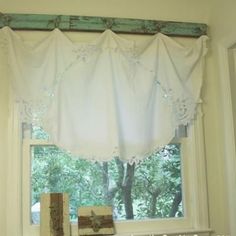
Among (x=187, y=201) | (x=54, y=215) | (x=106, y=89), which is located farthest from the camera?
(x=187, y=201)

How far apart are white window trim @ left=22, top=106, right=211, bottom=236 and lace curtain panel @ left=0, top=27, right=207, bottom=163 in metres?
0.17

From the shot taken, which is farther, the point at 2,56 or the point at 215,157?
the point at 215,157

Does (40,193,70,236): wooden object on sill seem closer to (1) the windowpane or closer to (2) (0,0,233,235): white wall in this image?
(1) the windowpane

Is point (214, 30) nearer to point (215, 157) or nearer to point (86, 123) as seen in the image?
point (215, 157)

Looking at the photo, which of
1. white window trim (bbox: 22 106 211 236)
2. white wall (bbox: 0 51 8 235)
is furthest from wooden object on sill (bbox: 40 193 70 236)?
white wall (bbox: 0 51 8 235)

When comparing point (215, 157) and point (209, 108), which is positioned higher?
point (209, 108)

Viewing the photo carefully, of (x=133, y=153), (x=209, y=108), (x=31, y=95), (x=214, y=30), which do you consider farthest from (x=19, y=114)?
(x=214, y=30)

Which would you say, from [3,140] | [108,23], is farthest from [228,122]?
[3,140]

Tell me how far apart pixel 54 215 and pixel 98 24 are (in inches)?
49.2

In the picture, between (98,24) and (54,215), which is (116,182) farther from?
(98,24)

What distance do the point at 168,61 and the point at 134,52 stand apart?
9.2 inches

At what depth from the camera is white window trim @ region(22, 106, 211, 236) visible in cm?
216

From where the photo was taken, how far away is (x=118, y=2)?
241cm

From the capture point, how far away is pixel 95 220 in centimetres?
216
